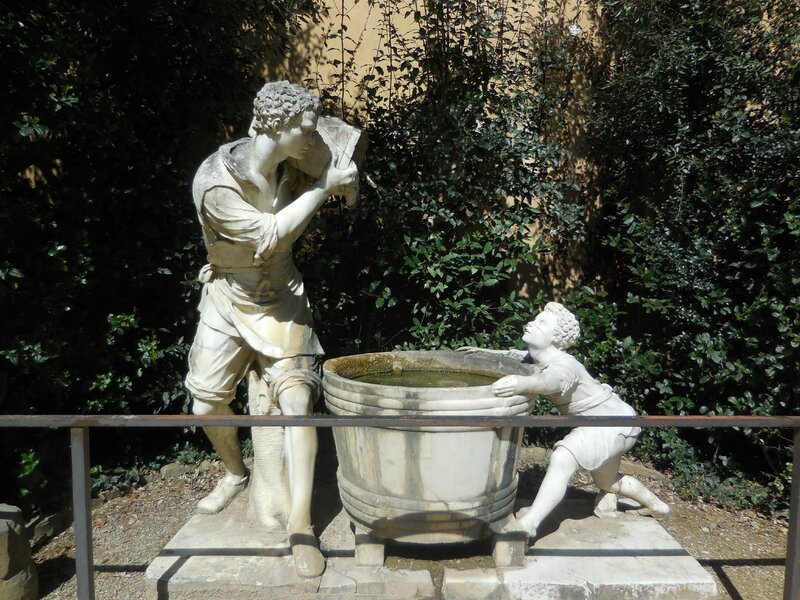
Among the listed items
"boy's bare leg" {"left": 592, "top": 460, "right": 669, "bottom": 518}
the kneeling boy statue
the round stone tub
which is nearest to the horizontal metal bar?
the round stone tub

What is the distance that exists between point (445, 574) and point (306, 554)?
0.57 meters

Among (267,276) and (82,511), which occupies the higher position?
(267,276)

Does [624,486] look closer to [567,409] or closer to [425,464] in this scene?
[567,409]

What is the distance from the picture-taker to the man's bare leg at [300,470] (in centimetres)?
245

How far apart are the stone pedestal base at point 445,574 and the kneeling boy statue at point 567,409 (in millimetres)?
203

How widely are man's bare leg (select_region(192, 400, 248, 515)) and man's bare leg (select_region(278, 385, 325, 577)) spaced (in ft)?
1.41

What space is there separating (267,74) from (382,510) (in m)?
3.33

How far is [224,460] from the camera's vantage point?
309 cm

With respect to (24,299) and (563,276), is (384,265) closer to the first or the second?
(563,276)

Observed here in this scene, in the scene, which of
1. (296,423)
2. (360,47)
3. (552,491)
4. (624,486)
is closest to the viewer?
(296,423)

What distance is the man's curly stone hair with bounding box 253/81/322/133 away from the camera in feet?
7.28

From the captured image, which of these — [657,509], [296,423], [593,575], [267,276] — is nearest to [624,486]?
[657,509]

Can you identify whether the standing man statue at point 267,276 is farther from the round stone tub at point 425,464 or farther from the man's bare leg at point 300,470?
the round stone tub at point 425,464

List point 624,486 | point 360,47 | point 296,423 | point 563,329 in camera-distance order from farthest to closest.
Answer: point 360,47 < point 624,486 < point 563,329 < point 296,423
